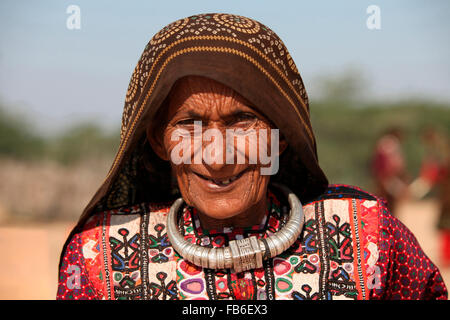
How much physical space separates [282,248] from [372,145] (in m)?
20.0

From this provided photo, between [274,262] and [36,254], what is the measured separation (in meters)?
8.62

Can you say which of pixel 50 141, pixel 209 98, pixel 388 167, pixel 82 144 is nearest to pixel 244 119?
pixel 209 98

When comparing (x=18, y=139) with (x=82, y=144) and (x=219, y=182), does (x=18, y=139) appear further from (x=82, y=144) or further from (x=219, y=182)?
(x=219, y=182)

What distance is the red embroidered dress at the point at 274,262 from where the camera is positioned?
1.88m

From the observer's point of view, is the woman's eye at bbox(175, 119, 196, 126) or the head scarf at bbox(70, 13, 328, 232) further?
the woman's eye at bbox(175, 119, 196, 126)

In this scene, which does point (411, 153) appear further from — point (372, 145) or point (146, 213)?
point (146, 213)

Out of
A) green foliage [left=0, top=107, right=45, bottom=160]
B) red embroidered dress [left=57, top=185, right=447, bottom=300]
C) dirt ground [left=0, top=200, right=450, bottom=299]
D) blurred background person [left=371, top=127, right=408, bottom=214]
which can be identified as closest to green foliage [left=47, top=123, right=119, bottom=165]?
green foliage [left=0, top=107, right=45, bottom=160]

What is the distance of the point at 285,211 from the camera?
2105mm

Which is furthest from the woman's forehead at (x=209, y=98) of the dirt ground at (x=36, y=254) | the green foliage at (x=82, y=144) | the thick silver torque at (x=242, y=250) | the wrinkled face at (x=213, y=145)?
the green foliage at (x=82, y=144)

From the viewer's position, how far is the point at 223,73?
165 cm

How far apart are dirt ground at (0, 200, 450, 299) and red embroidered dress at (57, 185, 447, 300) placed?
4847 millimetres

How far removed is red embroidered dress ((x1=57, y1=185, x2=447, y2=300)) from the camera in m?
1.88

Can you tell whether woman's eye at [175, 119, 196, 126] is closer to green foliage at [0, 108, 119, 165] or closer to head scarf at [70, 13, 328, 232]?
head scarf at [70, 13, 328, 232]
